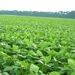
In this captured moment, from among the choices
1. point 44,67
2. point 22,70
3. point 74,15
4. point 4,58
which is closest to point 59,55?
point 44,67

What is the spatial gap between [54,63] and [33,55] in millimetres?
317

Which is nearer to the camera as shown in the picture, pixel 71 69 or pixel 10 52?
pixel 71 69

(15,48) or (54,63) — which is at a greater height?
(15,48)

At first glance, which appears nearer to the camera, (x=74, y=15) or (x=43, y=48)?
(x=43, y=48)

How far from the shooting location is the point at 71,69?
1174 millimetres

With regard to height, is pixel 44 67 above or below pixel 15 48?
below

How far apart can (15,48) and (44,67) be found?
0.55 metres

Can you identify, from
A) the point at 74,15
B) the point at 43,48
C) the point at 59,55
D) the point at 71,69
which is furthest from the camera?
the point at 74,15

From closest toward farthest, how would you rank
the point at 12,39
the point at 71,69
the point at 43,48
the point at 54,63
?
the point at 71,69
the point at 54,63
the point at 43,48
the point at 12,39

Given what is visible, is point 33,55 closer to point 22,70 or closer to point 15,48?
point 15,48

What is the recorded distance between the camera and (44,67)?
133cm

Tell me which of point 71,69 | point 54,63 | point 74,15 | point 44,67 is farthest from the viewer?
point 74,15

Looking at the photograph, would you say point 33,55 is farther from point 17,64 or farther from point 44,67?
point 17,64

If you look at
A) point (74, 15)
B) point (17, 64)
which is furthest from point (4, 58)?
point (74, 15)
